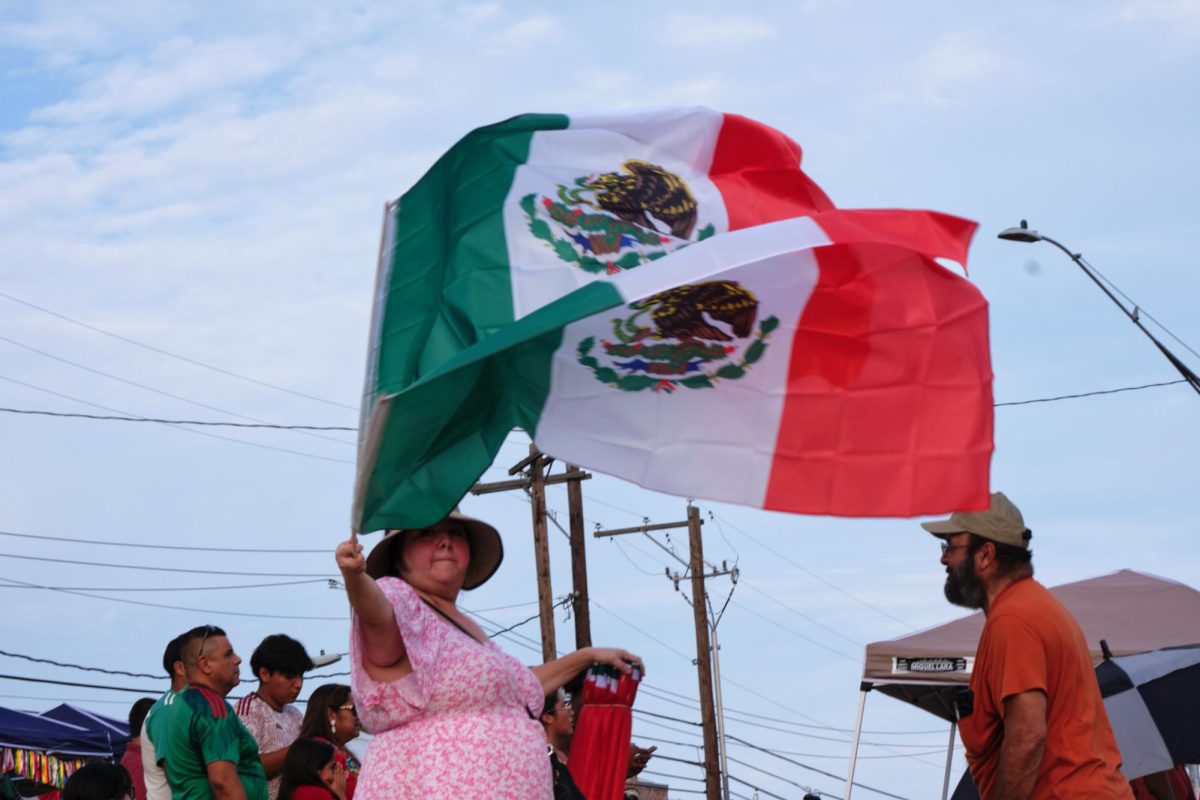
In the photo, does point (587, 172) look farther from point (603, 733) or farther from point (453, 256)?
point (603, 733)

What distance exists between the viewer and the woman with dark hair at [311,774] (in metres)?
5.88

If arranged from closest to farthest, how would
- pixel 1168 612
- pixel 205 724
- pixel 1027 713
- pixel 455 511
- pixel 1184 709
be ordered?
pixel 455 511, pixel 1027 713, pixel 205 724, pixel 1184 709, pixel 1168 612

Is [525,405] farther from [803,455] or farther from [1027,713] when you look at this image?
[1027,713]

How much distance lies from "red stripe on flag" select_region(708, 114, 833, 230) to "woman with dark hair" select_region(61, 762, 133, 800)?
11.0 feet

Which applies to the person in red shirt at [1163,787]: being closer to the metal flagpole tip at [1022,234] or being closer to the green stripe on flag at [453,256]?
the green stripe on flag at [453,256]

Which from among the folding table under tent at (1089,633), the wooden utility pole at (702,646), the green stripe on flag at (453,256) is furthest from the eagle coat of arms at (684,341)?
the wooden utility pole at (702,646)

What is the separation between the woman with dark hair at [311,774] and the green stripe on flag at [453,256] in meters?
2.19

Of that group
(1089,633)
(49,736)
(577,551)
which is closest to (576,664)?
(1089,633)

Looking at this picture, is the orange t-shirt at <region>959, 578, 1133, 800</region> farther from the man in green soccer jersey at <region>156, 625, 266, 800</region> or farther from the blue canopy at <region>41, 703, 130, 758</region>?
the blue canopy at <region>41, 703, 130, 758</region>

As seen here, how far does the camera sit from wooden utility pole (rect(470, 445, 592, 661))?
22.7m

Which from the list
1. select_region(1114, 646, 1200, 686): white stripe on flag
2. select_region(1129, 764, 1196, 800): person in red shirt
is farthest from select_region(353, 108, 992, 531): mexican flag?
select_region(1129, 764, 1196, 800): person in red shirt

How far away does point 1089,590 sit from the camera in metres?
11.3

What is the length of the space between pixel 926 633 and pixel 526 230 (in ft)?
22.6

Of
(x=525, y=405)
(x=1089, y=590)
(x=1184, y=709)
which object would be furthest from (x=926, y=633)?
(x=525, y=405)
